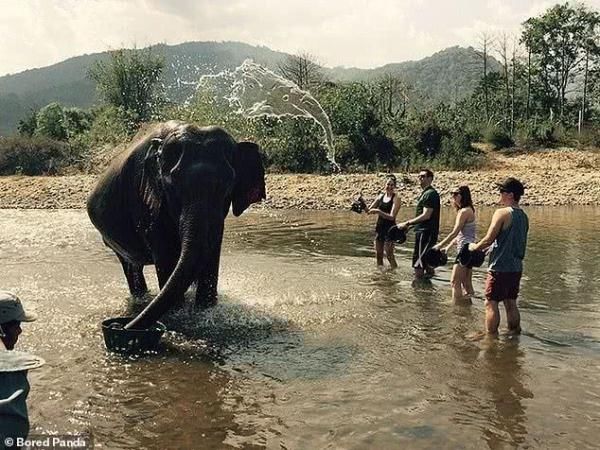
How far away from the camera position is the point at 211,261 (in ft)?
28.1

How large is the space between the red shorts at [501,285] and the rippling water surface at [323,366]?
1.69 feet

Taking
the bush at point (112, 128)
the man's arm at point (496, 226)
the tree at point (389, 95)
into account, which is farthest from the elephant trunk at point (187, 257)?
the tree at point (389, 95)

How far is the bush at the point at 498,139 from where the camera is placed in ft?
139

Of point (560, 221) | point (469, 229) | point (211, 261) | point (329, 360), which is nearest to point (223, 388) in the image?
point (329, 360)

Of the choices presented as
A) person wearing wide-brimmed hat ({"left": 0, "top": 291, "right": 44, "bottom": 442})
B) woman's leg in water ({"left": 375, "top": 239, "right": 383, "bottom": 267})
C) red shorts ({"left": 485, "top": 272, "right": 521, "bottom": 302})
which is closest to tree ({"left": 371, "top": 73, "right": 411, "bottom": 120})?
woman's leg in water ({"left": 375, "top": 239, "right": 383, "bottom": 267})

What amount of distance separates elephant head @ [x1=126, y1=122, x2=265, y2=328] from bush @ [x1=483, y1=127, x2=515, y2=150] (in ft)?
117

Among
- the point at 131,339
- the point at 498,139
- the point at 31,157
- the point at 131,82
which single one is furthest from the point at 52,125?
the point at 131,339

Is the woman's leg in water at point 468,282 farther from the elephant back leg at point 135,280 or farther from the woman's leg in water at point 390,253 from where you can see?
the elephant back leg at point 135,280

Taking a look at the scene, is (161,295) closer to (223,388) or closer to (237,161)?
(223,388)

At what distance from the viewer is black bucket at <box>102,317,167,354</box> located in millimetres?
7170

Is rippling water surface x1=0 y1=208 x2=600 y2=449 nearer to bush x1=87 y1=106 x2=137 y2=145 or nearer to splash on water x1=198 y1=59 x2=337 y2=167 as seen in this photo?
splash on water x1=198 y1=59 x2=337 y2=167

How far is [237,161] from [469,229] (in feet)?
12.0

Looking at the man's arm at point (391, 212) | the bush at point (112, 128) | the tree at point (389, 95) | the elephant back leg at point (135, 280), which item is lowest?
the elephant back leg at point (135, 280)

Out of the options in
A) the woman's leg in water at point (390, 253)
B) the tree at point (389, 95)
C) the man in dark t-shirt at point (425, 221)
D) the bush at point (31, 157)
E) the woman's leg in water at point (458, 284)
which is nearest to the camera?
the woman's leg in water at point (458, 284)
